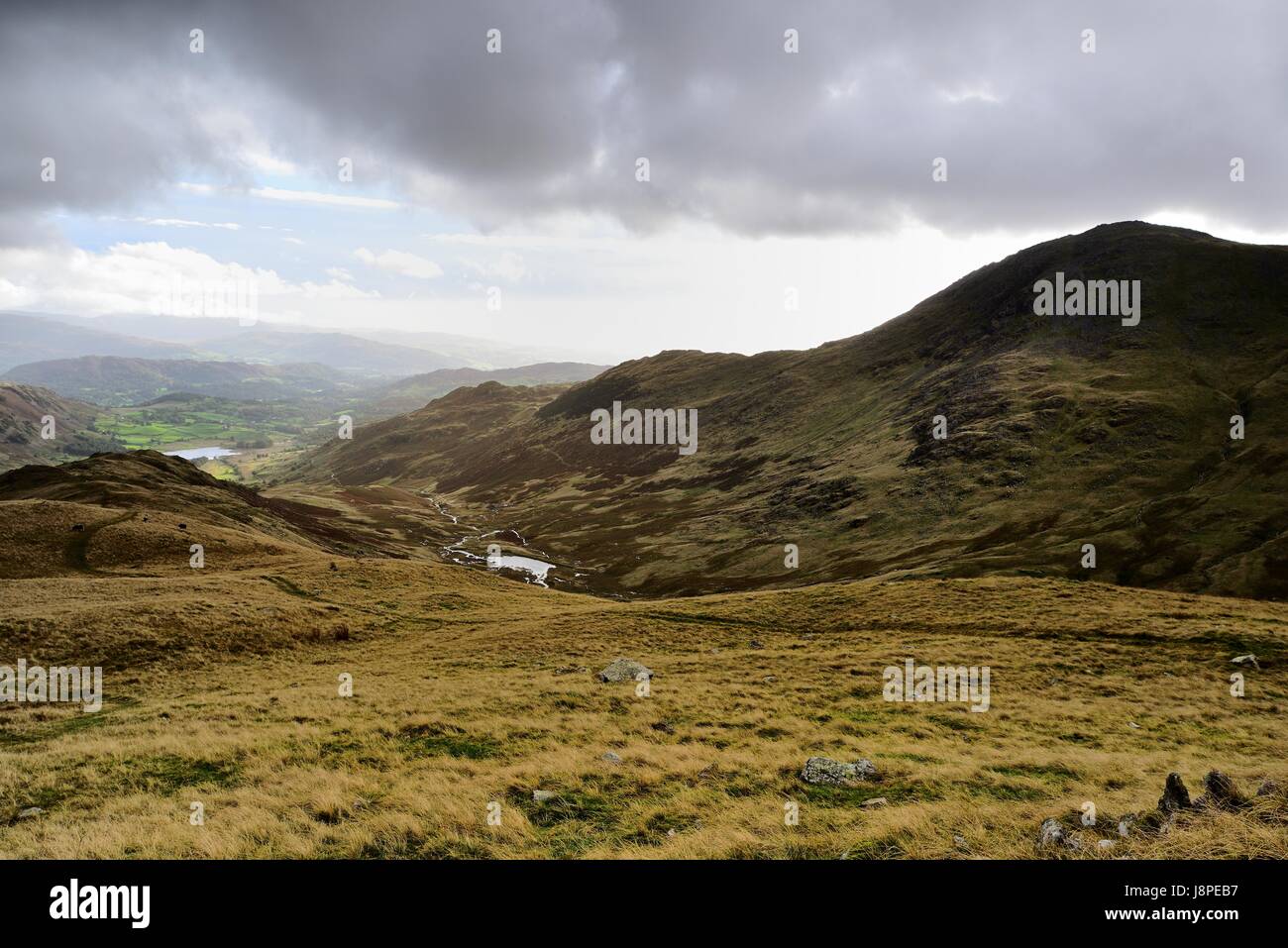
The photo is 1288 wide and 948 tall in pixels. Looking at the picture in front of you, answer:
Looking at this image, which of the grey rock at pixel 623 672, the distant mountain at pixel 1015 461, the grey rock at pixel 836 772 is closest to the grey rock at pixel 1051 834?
the grey rock at pixel 836 772

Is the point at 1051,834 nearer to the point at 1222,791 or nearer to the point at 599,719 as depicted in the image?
the point at 1222,791

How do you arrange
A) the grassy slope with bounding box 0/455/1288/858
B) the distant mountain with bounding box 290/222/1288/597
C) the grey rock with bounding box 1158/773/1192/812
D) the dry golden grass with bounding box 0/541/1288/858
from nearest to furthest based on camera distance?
the grey rock with bounding box 1158/773/1192/812 < the dry golden grass with bounding box 0/541/1288/858 < the grassy slope with bounding box 0/455/1288/858 < the distant mountain with bounding box 290/222/1288/597

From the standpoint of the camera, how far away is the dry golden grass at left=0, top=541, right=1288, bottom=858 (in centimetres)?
1127

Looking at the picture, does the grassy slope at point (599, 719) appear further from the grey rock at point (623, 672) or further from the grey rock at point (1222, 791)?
the grey rock at point (623, 672)

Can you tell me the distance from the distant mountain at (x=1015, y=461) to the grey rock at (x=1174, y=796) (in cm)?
6196

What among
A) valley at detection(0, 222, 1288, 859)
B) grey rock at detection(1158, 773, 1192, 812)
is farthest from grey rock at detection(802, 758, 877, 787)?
grey rock at detection(1158, 773, 1192, 812)

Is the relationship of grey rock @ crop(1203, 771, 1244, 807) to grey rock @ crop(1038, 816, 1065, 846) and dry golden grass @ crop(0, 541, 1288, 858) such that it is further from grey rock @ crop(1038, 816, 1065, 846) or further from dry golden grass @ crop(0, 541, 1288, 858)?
grey rock @ crop(1038, 816, 1065, 846)

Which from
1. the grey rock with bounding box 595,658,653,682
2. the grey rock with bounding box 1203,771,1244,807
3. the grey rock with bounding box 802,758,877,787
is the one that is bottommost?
the grey rock with bounding box 595,658,653,682

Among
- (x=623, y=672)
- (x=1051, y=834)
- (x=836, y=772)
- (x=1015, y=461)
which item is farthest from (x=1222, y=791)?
(x=1015, y=461)

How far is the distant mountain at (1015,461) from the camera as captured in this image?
7062 cm

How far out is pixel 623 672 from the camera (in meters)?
29.5

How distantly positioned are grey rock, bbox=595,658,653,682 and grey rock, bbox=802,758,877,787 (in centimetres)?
1376

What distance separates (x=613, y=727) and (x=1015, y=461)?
10531 centimetres
